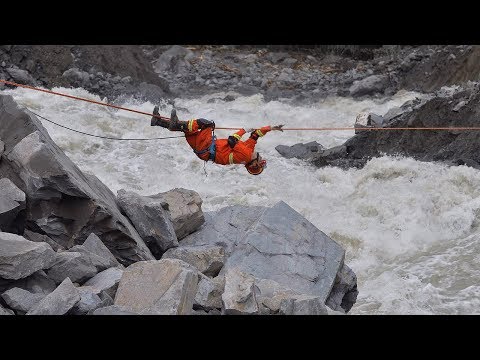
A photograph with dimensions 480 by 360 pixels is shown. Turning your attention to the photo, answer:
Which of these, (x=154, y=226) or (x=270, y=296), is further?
(x=154, y=226)

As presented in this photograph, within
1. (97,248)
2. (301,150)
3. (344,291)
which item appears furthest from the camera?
(301,150)

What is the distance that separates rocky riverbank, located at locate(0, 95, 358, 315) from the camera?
4.79 m

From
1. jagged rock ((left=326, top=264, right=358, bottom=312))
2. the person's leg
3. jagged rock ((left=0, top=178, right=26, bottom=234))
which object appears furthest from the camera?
the person's leg

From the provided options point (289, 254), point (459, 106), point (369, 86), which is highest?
point (459, 106)

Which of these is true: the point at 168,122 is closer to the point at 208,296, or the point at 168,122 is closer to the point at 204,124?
the point at 204,124

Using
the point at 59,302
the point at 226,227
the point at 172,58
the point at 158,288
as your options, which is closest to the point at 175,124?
the point at 226,227

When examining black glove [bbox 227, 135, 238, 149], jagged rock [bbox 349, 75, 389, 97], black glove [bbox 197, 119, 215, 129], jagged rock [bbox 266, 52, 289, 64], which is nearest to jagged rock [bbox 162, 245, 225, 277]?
black glove [bbox 227, 135, 238, 149]

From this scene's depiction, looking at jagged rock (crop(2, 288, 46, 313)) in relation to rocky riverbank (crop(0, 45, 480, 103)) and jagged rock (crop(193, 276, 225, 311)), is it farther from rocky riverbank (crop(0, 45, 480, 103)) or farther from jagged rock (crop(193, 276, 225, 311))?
rocky riverbank (crop(0, 45, 480, 103))

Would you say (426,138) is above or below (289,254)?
below

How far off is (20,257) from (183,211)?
9.14 feet

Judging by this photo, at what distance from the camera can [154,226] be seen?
695 centimetres

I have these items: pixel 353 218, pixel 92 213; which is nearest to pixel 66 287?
pixel 92 213

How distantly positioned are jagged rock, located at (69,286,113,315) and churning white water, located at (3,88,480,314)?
386cm

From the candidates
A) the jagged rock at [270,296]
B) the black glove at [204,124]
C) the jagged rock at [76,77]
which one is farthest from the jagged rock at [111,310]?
the jagged rock at [76,77]
